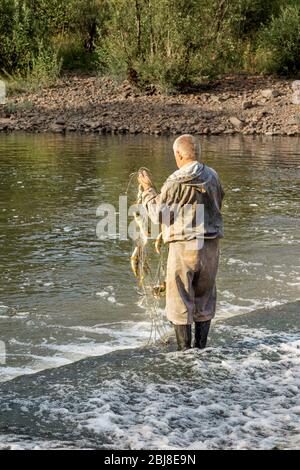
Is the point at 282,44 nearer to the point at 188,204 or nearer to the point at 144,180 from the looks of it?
the point at 144,180

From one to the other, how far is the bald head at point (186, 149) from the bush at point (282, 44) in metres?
23.0

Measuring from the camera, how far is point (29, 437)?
180 inches

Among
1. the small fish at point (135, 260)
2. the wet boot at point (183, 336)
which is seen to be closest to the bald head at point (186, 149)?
the small fish at point (135, 260)

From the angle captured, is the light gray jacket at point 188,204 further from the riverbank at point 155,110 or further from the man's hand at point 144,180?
the riverbank at point 155,110

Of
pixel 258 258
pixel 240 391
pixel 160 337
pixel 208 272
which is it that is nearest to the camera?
pixel 240 391

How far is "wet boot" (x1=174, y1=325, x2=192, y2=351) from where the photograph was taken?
5781 millimetres

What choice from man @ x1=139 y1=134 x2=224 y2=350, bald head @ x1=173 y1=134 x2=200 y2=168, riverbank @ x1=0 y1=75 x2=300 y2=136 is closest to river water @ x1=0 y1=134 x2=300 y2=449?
man @ x1=139 y1=134 x2=224 y2=350

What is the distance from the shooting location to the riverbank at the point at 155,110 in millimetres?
22859

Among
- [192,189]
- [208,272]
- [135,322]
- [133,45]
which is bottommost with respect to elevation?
[135,322]

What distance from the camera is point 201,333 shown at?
19.3 ft

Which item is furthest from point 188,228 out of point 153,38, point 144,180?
point 153,38

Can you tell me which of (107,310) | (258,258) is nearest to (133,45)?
(258,258)

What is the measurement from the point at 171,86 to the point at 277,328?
19.6 meters

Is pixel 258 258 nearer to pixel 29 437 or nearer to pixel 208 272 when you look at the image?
pixel 208 272
